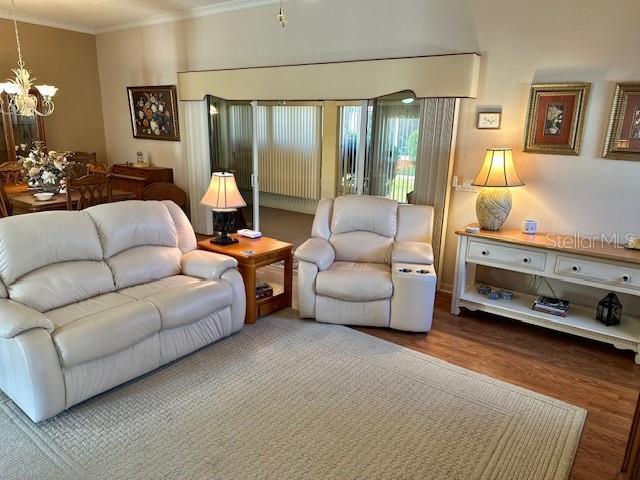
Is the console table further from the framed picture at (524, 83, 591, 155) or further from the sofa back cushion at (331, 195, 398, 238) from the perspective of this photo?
the framed picture at (524, 83, 591, 155)

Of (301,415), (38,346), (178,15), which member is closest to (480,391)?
(301,415)

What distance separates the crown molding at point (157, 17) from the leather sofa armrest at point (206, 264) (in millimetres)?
3204

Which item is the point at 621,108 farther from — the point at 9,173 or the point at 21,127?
the point at 21,127

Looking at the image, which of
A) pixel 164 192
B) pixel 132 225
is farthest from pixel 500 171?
pixel 164 192

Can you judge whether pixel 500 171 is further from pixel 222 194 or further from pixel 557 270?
pixel 222 194

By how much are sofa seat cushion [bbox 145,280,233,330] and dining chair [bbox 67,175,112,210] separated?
2.28 m

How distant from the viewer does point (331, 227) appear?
13.7 feet

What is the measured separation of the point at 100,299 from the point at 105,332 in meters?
0.49

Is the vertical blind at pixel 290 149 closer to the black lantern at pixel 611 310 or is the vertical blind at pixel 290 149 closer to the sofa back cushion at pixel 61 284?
the sofa back cushion at pixel 61 284

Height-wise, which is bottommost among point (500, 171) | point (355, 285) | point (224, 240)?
point (355, 285)

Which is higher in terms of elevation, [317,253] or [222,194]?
[222,194]

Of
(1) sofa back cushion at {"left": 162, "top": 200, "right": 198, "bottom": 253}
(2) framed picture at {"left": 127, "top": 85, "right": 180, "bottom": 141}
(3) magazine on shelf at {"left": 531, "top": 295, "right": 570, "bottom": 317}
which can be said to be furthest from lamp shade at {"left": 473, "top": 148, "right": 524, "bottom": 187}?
(2) framed picture at {"left": 127, "top": 85, "right": 180, "bottom": 141}

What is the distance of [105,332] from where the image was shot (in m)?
2.56

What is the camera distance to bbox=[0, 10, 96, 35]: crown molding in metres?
6.01
